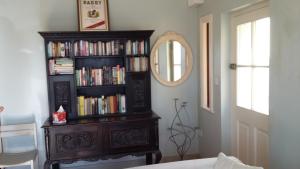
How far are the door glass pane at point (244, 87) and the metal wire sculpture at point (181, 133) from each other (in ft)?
3.37

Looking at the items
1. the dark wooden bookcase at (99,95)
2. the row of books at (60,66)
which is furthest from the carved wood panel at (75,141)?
the row of books at (60,66)

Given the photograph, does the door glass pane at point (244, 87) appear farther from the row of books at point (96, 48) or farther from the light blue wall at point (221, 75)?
the row of books at point (96, 48)

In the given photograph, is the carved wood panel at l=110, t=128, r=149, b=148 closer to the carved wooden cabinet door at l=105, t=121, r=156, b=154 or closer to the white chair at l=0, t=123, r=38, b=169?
the carved wooden cabinet door at l=105, t=121, r=156, b=154

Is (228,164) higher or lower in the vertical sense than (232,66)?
lower

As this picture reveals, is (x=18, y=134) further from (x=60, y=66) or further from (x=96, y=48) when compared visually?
(x=96, y=48)

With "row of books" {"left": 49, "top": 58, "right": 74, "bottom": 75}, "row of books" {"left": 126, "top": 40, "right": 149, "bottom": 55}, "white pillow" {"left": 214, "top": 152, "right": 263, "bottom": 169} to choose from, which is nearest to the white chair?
"row of books" {"left": 49, "top": 58, "right": 74, "bottom": 75}

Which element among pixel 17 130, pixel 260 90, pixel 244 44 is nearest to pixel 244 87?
pixel 260 90

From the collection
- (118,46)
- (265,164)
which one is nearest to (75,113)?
(118,46)

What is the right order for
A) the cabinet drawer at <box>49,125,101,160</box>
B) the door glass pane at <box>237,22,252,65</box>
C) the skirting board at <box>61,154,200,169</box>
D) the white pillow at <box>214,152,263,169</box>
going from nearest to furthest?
the white pillow at <box>214,152,263,169</box>, the door glass pane at <box>237,22,252,65</box>, the cabinet drawer at <box>49,125,101,160</box>, the skirting board at <box>61,154,200,169</box>

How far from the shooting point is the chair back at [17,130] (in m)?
3.23

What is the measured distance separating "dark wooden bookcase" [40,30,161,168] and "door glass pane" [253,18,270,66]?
4.04 ft

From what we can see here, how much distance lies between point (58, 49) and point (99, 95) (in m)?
0.77

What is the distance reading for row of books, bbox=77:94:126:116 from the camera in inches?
132

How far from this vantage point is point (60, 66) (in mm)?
3217
